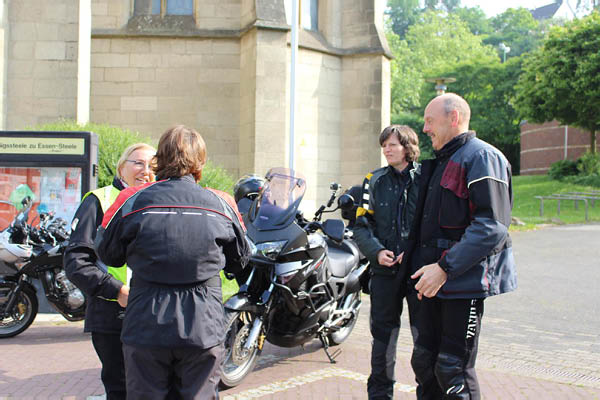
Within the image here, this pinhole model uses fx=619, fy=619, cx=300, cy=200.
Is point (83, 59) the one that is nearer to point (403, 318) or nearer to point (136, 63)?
point (136, 63)

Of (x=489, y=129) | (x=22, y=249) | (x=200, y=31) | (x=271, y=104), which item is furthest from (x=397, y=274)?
(x=489, y=129)

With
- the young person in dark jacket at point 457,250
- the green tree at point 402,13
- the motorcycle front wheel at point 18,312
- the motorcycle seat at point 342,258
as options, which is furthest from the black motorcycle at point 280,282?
the green tree at point 402,13

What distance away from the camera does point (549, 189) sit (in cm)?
3112

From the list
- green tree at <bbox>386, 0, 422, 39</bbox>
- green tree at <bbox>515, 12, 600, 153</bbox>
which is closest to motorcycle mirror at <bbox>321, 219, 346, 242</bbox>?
green tree at <bbox>515, 12, 600, 153</bbox>

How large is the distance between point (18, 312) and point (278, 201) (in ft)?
10.1

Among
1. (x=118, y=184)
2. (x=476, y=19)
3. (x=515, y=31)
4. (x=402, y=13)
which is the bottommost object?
(x=118, y=184)

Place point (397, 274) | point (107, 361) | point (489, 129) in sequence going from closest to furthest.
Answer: point (107, 361) → point (397, 274) → point (489, 129)

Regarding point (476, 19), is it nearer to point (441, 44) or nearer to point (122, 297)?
point (441, 44)

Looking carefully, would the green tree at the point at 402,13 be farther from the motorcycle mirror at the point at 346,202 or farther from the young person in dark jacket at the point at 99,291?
the young person in dark jacket at the point at 99,291

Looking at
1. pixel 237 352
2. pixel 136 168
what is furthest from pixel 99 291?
pixel 237 352

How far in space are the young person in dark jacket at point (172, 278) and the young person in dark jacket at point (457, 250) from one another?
1.16 m

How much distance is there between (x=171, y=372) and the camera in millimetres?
2598

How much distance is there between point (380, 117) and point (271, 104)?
3.47 meters

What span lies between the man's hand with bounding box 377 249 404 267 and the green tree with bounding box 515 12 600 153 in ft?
97.9
